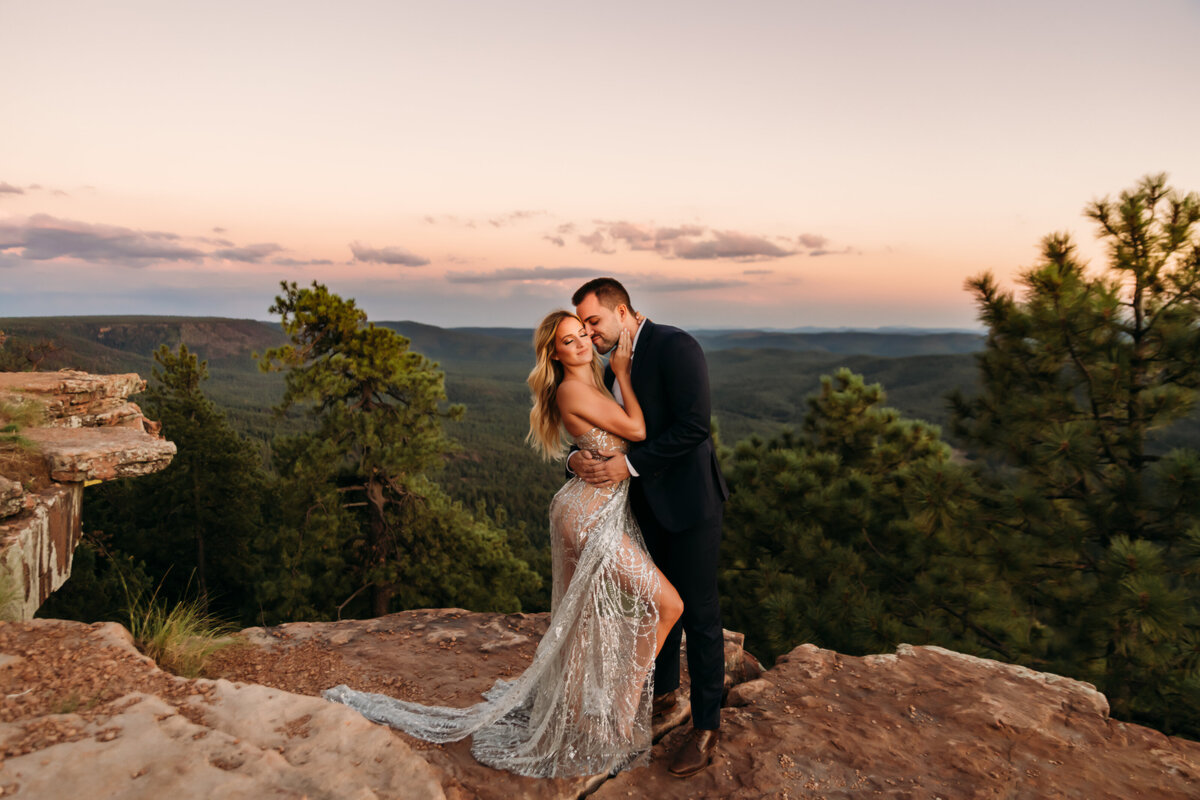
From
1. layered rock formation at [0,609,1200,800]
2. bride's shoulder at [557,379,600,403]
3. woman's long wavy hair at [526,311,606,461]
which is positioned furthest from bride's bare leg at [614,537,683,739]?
bride's shoulder at [557,379,600,403]

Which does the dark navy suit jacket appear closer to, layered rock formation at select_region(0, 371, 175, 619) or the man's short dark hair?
the man's short dark hair

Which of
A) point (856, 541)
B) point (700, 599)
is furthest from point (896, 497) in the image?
point (700, 599)

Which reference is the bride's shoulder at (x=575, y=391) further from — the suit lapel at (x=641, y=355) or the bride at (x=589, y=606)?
the suit lapel at (x=641, y=355)

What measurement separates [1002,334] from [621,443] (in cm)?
603

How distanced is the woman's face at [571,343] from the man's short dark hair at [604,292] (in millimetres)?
181

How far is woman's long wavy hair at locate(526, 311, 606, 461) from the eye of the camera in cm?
304

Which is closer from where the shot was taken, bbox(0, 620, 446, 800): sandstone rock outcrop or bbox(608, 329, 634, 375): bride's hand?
bbox(0, 620, 446, 800): sandstone rock outcrop

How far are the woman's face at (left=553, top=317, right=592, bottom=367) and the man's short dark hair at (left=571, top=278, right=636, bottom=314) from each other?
181 mm

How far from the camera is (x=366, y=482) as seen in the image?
14117 mm

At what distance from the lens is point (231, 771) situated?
2297 mm

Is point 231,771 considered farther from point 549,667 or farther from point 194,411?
point 194,411

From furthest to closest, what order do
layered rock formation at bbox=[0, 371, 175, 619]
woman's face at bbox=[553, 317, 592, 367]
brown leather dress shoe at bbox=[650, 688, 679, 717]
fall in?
layered rock formation at bbox=[0, 371, 175, 619], brown leather dress shoe at bbox=[650, 688, 679, 717], woman's face at bbox=[553, 317, 592, 367]

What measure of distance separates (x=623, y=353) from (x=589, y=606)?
128 centimetres

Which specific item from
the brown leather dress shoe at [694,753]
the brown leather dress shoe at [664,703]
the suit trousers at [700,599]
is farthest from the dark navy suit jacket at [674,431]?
the brown leather dress shoe at [664,703]
